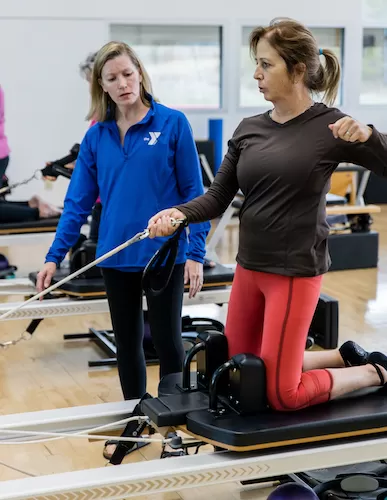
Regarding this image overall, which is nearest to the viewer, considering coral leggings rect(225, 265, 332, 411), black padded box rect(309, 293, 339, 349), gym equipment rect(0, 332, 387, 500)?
gym equipment rect(0, 332, 387, 500)

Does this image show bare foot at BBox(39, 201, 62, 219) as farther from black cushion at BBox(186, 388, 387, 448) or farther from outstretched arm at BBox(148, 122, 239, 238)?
black cushion at BBox(186, 388, 387, 448)

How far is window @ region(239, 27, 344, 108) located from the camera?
30.5ft

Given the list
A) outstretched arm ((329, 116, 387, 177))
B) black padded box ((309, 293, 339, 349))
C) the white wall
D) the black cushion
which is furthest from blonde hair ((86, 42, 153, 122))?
the white wall

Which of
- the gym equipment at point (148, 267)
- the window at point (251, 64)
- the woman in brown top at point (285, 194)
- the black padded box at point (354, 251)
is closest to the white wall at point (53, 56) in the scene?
the window at point (251, 64)

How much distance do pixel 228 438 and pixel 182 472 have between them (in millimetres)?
149

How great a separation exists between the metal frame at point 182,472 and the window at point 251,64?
735cm

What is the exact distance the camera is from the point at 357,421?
7.60 feet

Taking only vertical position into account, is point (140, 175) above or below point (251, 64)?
below

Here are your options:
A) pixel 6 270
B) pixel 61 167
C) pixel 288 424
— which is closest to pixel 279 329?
pixel 288 424

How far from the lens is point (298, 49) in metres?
2.19

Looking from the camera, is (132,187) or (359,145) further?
(132,187)

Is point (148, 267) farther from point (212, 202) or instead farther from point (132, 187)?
point (132, 187)

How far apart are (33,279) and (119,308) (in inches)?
66.1

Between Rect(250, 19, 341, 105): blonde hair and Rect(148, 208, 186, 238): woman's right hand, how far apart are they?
1.64ft
